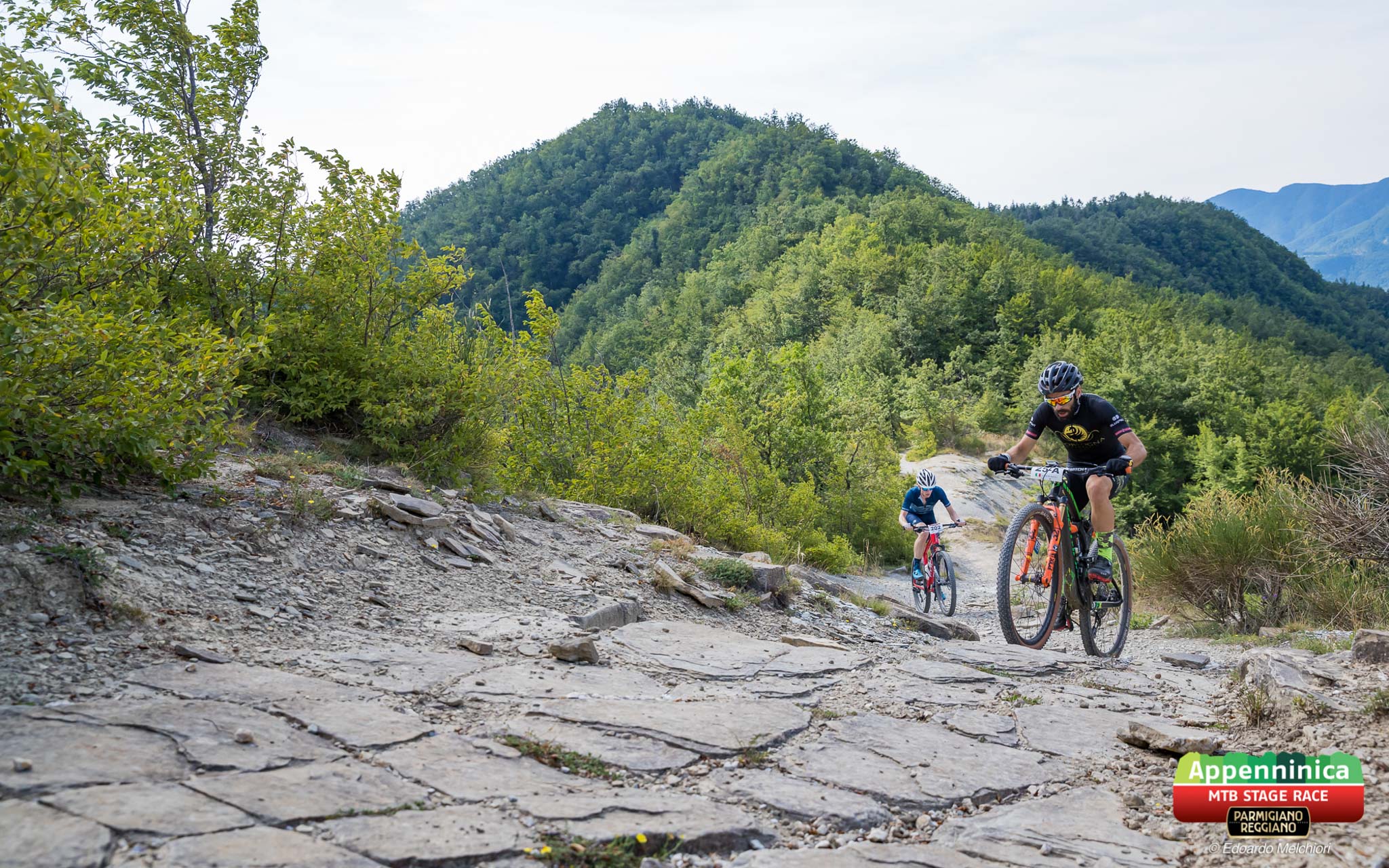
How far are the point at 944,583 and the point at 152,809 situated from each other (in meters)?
10.6

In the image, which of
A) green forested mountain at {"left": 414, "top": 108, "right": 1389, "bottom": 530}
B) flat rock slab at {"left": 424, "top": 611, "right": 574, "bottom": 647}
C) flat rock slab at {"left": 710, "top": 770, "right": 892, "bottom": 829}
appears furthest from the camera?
green forested mountain at {"left": 414, "top": 108, "right": 1389, "bottom": 530}

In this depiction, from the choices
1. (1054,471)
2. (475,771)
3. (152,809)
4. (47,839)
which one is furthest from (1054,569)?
(47,839)

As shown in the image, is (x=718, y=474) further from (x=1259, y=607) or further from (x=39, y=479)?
(x=39, y=479)

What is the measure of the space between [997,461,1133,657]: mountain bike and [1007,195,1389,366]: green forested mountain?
103551 millimetres

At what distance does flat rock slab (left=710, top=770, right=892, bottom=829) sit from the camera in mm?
3283

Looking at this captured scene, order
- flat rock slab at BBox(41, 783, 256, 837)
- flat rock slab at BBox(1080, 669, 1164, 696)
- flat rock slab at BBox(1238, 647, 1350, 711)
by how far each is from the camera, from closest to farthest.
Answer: flat rock slab at BBox(41, 783, 256, 837) < flat rock slab at BBox(1238, 647, 1350, 711) < flat rock slab at BBox(1080, 669, 1164, 696)

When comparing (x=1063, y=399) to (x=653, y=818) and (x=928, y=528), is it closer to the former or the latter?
(x=928, y=528)

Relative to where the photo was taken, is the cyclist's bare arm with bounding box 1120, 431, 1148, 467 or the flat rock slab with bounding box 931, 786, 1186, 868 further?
the cyclist's bare arm with bounding box 1120, 431, 1148, 467

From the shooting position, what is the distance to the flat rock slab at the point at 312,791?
2.74 m

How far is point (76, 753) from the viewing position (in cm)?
287

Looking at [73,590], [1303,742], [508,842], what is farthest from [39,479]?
[1303,742]

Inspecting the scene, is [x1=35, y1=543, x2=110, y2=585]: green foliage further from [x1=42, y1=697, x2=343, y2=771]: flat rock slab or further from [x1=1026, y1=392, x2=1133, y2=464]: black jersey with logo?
[x1=1026, y1=392, x2=1133, y2=464]: black jersey with logo

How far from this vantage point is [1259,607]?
32.7 ft

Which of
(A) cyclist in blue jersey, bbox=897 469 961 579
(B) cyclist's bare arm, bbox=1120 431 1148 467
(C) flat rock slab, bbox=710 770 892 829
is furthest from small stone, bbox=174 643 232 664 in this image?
(A) cyclist in blue jersey, bbox=897 469 961 579
